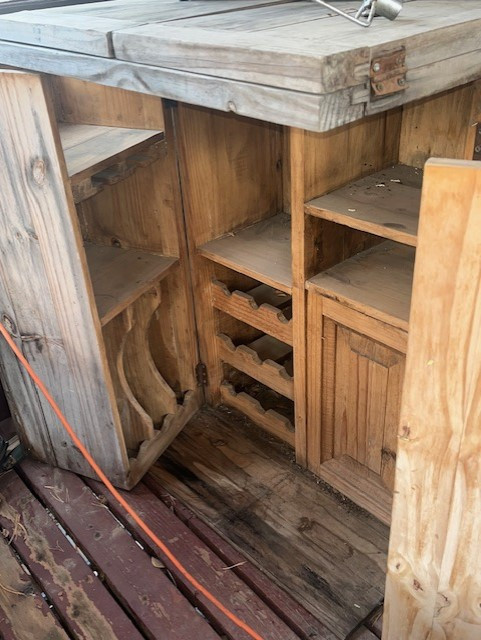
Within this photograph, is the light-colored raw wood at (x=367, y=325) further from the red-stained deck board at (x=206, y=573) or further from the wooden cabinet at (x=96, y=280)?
the red-stained deck board at (x=206, y=573)

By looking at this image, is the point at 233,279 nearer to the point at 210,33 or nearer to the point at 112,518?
the point at 112,518

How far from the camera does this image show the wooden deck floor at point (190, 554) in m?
1.49

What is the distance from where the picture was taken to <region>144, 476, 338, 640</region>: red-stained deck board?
57.6 inches

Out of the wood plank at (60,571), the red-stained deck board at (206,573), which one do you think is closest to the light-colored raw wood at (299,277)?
the red-stained deck board at (206,573)

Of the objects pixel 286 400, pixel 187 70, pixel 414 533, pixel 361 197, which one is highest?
pixel 187 70

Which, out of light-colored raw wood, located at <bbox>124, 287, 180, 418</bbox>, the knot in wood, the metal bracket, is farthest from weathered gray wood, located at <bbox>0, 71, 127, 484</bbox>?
the metal bracket

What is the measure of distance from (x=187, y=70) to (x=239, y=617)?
1191 mm

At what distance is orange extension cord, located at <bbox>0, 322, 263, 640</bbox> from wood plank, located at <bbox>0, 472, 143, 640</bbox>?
165mm

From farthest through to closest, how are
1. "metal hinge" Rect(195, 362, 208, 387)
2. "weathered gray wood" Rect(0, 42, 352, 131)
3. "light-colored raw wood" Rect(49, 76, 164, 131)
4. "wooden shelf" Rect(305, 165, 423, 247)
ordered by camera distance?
"metal hinge" Rect(195, 362, 208, 387) → "light-colored raw wood" Rect(49, 76, 164, 131) → "wooden shelf" Rect(305, 165, 423, 247) → "weathered gray wood" Rect(0, 42, 352, 131)

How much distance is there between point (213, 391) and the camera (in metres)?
2.13

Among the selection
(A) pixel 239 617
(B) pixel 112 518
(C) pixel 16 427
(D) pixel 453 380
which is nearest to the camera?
(D) pixel 453 380

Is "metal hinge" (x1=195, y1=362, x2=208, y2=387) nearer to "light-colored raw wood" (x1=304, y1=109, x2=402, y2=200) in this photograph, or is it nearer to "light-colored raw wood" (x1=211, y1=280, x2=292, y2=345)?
"light-colored raw wood" (x1=211, y1=280, x2=292, y2=345)

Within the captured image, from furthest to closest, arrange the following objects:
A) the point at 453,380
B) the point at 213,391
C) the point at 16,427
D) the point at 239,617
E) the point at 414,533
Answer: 1. the point at 213,391
2. the point at 16,427
3. the point at 239,617
4. the point at 414,533
5. the point at 453,380

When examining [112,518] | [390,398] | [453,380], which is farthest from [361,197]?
[112,518]
